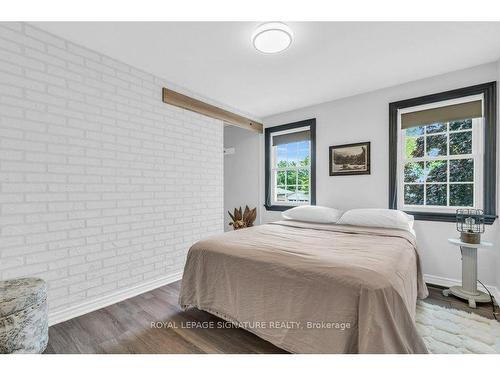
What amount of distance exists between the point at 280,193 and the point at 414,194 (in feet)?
6.77

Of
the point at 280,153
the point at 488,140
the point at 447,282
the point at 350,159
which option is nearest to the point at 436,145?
the point at 488,140

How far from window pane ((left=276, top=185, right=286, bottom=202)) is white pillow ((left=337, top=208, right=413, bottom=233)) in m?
1.45

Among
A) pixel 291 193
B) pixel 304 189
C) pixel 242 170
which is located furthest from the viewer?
pixel 242 170

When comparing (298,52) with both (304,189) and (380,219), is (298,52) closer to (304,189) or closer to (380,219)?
(380,219)

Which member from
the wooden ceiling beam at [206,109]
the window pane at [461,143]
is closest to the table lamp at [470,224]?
the window pane at [461,143]

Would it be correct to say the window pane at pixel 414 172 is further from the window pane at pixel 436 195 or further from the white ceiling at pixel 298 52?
the white ceiling at pixel 298 52

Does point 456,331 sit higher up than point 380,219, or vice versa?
point 380,219

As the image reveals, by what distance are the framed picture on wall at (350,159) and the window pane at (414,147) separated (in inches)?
18.4

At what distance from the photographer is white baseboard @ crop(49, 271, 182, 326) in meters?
1.93

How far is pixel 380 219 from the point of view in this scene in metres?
2.58

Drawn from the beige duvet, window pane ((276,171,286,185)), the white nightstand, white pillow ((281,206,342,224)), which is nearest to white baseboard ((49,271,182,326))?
the beige duvet
